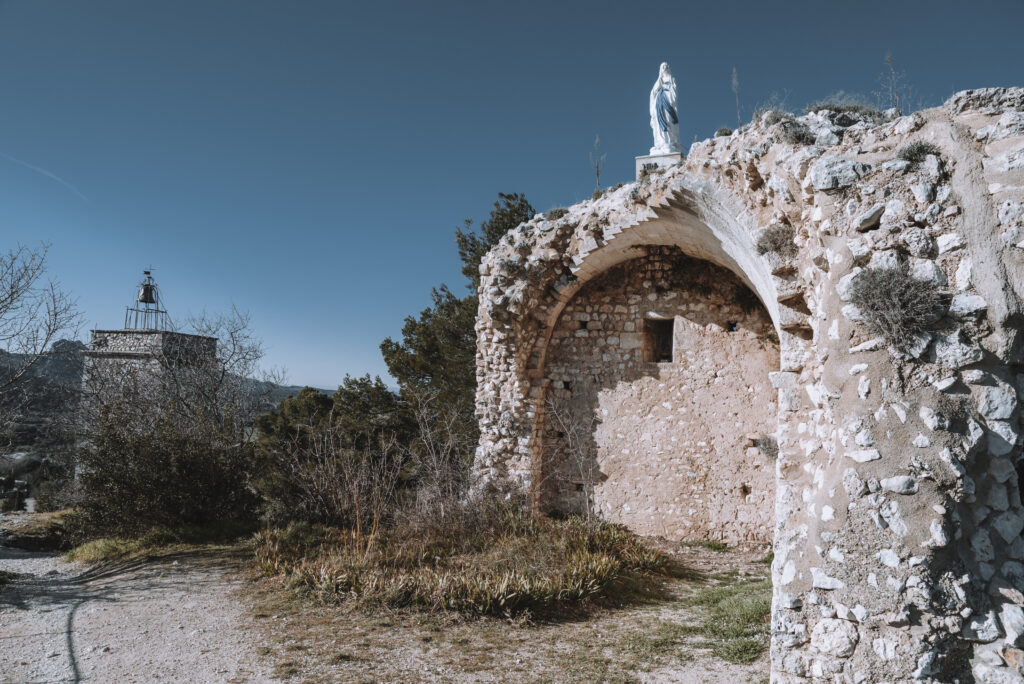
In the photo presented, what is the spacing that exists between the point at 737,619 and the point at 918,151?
409 centimetres

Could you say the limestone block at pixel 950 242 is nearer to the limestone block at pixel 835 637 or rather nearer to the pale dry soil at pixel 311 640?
→ the limestone block at pixel 835 637

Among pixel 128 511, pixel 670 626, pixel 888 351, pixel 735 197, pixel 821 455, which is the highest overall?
pixel 735 197

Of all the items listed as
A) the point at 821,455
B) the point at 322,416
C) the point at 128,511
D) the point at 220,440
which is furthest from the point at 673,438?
the point at 322,416

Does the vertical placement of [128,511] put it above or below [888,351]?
below

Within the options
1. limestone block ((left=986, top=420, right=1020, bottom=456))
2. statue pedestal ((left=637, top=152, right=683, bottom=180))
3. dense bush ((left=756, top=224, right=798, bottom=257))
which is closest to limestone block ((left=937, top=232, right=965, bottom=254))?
limestone block ((left=986, top=420, right=1020, bottom=456))

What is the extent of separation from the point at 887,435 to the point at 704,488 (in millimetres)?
4858

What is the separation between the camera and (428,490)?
8.30 metres

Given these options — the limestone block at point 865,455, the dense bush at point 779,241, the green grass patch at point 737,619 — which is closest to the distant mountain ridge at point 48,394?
the green grass patch at point 737,619

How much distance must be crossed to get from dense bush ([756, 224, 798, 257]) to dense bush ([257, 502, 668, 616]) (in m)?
3.61

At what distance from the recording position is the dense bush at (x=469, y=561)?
5.68 metres

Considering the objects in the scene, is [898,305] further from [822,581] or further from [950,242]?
[822,581]

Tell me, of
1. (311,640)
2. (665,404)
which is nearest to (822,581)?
(311,640)

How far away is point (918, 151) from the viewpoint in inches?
157

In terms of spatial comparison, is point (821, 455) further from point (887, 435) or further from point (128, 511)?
point (128, 511)
